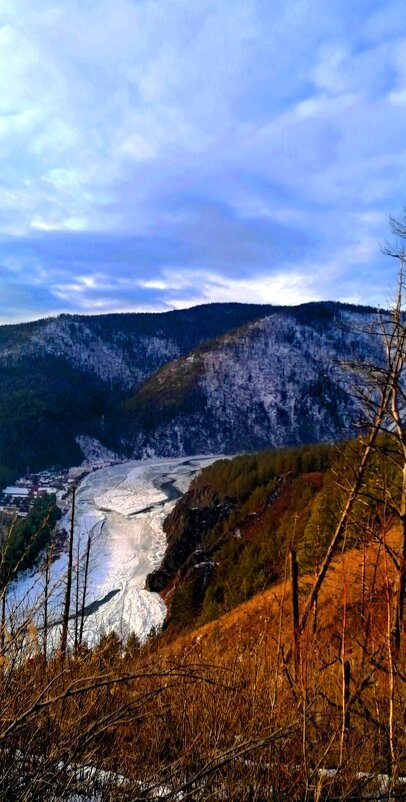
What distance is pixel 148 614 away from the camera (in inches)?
1271

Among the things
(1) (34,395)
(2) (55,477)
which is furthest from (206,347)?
(2) (55,477)

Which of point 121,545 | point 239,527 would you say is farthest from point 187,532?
point 121,545

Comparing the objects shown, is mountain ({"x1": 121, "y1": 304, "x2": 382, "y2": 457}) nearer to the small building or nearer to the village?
the village

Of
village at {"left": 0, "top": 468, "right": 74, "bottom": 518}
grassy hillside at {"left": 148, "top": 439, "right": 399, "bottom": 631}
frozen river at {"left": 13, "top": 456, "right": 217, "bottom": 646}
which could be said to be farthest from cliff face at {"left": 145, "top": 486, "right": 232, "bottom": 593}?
village at {"left": 0, "top": 468, "right": 74, "bottom": 518}

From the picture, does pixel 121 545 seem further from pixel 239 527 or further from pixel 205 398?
pixel 205 398

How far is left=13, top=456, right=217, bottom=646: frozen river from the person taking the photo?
2945 centimetres

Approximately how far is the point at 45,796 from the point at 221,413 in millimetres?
165586

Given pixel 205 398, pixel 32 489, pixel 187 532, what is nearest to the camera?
pixel 187 532

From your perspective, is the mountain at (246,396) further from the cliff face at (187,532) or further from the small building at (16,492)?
the cliff face at (187,532)

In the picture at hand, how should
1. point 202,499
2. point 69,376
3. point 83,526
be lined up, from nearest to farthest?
point 83,526
point 202,499
point 69,376

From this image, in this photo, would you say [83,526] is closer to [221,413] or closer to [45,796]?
[45,796]

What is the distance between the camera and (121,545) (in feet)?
159

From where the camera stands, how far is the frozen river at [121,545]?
29.5 meters

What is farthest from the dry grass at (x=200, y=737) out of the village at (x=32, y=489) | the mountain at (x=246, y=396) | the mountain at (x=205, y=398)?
the mountain at (x=246, y=396)
